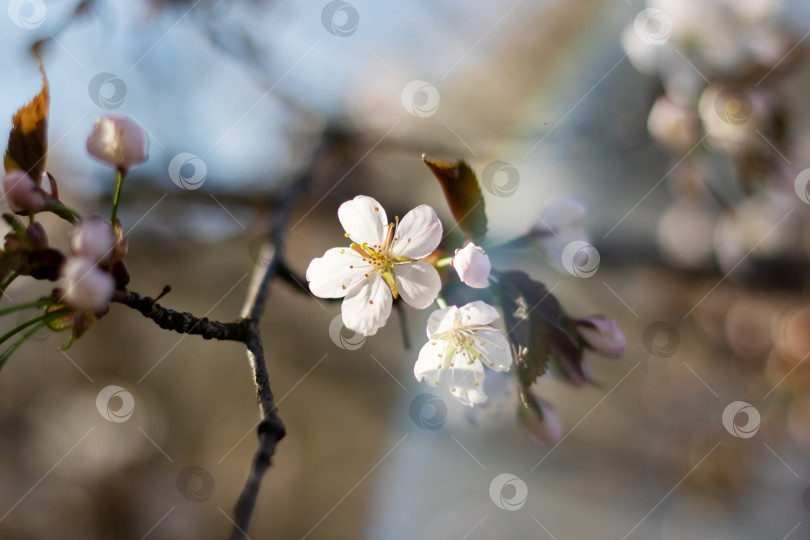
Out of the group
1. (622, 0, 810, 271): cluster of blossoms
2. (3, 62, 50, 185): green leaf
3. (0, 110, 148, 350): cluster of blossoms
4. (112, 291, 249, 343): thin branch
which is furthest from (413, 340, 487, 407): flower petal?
(622, 0, 810, 271): cluster of blossoms

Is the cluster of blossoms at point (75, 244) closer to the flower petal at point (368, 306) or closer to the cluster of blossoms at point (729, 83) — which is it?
the flower petal at point (368, 306)

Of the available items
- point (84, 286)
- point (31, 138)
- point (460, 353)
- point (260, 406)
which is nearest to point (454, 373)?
point (460, 353)

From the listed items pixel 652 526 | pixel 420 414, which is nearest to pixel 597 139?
pixel 420 414

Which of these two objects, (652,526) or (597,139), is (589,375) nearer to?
(597,139)

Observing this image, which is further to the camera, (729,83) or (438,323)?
(729,83)

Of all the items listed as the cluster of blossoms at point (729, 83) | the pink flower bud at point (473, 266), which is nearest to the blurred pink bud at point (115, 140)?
the pink flower bud at point (473, 266)

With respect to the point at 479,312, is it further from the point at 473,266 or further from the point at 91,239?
the point at 91,239
